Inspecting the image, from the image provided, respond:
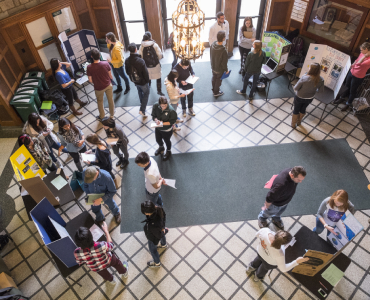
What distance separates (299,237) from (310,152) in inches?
103

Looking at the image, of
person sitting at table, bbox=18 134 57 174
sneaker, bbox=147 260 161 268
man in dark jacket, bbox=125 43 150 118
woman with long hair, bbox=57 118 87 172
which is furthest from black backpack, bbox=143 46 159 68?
sneaker, bbox=147 260 161 268

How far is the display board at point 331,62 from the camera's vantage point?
639cm

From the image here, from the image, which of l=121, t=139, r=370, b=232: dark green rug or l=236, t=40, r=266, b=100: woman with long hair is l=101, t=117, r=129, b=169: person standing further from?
l=236, t=40, r=266, b=100: woman with long hair

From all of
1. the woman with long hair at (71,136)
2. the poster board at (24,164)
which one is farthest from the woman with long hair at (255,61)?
the poster board at (24,164)

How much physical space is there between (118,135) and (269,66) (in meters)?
4.41

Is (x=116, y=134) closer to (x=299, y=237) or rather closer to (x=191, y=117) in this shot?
(x=191, y=117)

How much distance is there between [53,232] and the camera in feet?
13.8

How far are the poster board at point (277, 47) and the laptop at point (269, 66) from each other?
0.38 feet

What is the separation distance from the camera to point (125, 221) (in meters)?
5.13

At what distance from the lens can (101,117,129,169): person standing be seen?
5.05 meters

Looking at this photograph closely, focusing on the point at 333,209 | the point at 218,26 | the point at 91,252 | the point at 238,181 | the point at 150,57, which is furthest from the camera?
the point at 218,26

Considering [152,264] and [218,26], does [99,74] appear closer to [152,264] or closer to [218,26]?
[218,26]

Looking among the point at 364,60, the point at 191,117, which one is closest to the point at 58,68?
the point at 191,117

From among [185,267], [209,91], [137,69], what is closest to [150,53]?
[137,69]
